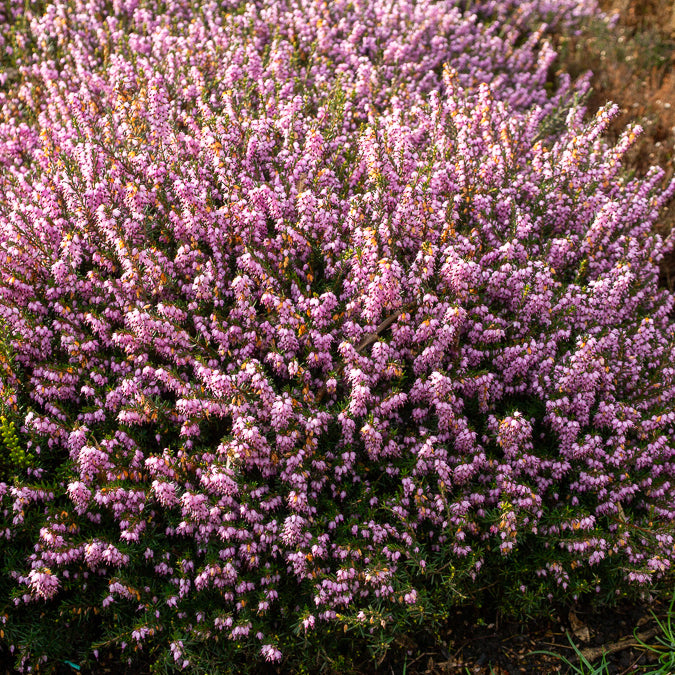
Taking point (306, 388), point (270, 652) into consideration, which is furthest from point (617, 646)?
point (306, 388)

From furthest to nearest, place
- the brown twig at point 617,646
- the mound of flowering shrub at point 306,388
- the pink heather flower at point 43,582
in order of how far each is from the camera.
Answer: the brown twig at point 617,646 < the mound of flowering shrub at point 306,388 < the pink heather flower at point 43,582

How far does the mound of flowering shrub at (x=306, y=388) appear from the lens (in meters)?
3.98

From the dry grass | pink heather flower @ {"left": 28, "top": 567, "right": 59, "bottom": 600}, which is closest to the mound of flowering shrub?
pink heather flower @ {"left": 28, "top": 567, "right": 59, "bottom": 600}

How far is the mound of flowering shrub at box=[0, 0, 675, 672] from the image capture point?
3.98 meters

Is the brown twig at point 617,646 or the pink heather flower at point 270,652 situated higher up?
the brown twig at point 617,646

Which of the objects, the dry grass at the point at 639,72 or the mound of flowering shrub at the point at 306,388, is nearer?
the mound of flowering shrub at the point at 306,388

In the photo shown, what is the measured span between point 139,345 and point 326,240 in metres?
1.71

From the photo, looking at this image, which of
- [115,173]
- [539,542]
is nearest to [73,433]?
[115,173]

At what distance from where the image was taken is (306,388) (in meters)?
4.27

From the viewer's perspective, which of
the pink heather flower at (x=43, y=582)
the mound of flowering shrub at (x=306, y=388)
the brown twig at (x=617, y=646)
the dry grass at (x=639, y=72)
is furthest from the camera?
the dry grass at (x=639, y=72)

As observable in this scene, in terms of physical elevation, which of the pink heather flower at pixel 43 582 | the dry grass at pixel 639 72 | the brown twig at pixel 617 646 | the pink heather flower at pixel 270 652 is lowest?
the pink heather flower at pixel 43 582

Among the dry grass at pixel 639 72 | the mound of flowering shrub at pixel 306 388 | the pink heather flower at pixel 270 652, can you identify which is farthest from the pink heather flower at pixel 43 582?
the dry grass at pixel 639 72

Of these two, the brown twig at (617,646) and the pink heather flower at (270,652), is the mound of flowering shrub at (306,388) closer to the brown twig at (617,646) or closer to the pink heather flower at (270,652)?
the pink heather flower at (270,652)

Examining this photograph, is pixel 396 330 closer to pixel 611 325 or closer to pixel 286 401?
pixel 286 401
